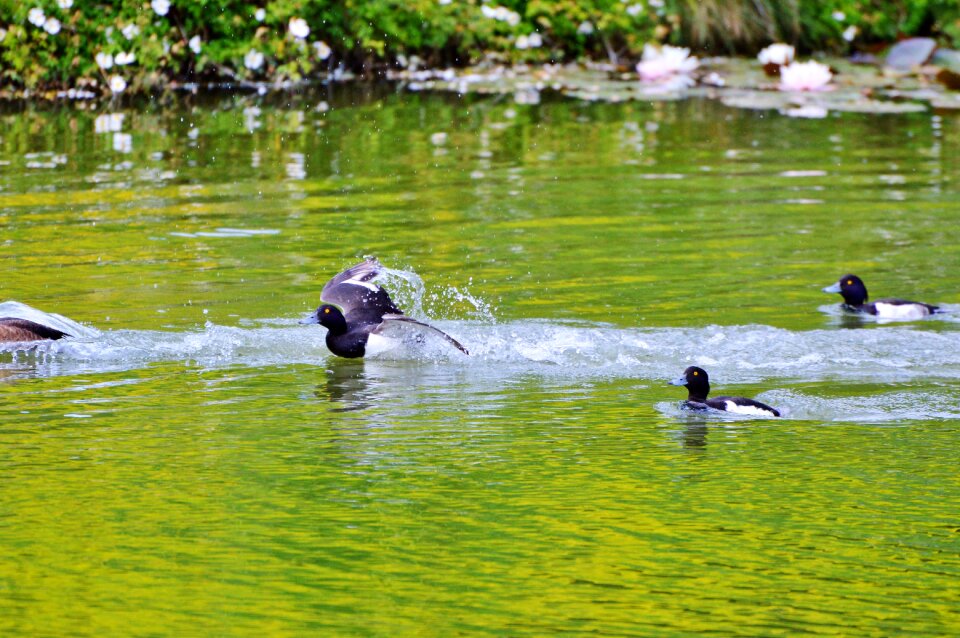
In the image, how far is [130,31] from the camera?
2172cm

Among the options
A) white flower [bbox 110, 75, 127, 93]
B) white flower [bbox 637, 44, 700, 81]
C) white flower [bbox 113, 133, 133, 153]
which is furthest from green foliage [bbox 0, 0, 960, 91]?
white flower [bbox 113, 133, 133, 153]

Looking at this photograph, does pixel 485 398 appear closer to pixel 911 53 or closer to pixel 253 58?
pixel 253 58

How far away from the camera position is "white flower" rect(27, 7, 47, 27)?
21427 millimetres

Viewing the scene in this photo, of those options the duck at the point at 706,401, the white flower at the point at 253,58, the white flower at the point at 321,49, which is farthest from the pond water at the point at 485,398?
the white flower at the point at 321,49

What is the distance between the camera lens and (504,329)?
10523 mm

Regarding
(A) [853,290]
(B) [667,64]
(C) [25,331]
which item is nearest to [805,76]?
(B) [667,64]

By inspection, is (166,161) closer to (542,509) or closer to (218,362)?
(218,362)

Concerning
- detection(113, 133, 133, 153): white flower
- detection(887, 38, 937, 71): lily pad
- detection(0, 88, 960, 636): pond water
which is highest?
detection(887, 38, 937, 71): lily pad

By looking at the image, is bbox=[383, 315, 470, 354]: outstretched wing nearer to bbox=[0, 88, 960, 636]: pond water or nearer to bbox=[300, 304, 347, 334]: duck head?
bbox=[0, 88, 960, 636]: pond water

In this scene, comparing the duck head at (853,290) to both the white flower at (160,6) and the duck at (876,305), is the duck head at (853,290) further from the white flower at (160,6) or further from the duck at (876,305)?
the white flower at (160,6)

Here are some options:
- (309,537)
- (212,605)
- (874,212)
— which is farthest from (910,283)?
(212,605)

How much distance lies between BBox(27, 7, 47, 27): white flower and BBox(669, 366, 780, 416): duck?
14.5 meters

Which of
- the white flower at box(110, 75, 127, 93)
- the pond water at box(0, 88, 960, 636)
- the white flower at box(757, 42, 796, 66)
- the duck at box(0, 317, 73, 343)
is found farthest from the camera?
the white flower at box(757, 42, 796, 66)

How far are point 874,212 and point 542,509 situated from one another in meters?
8.26
